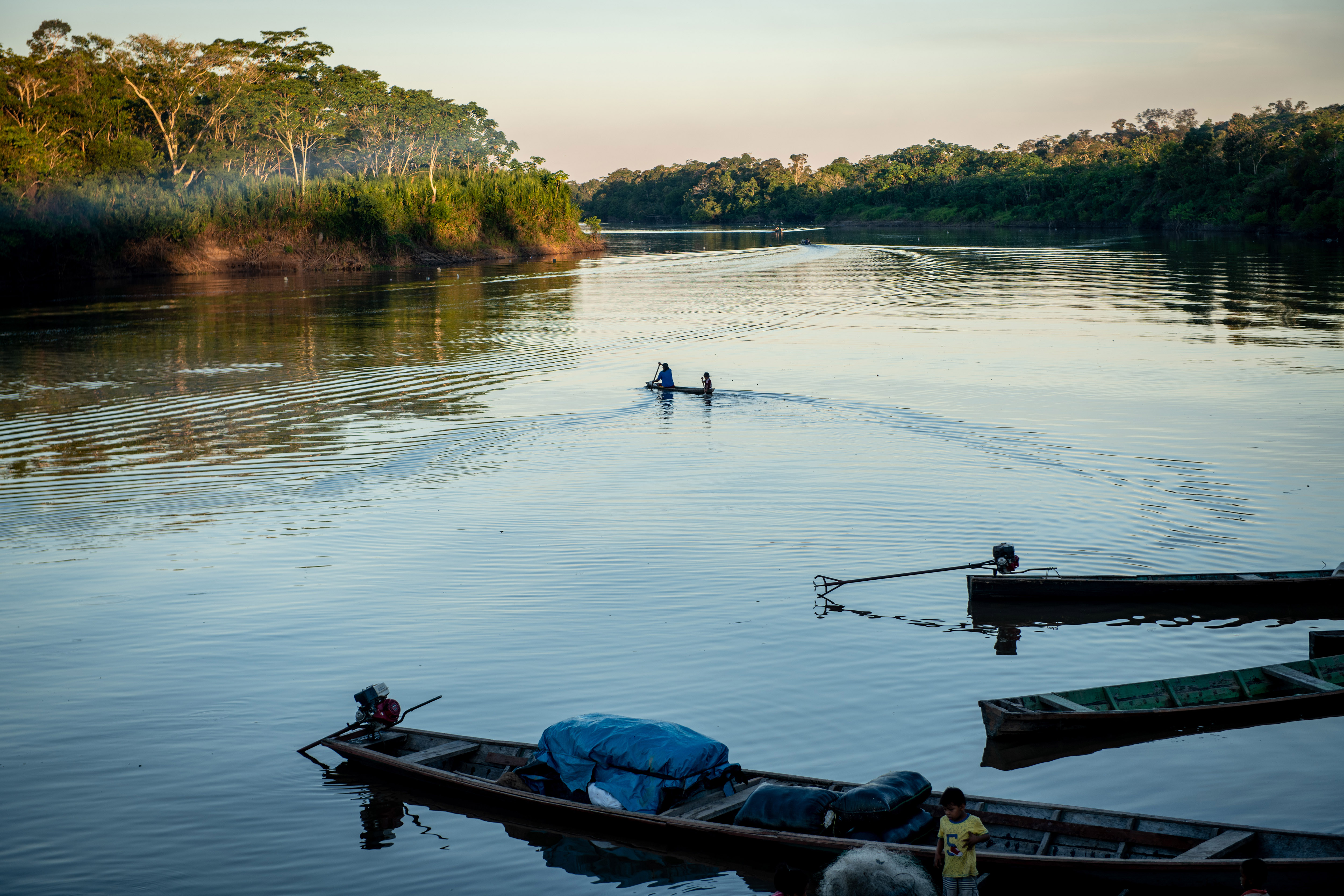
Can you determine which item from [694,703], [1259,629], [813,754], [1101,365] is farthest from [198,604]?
[1101,365]

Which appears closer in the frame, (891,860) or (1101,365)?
(891,860)

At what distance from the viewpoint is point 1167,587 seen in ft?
49.3

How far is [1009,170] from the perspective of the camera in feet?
581

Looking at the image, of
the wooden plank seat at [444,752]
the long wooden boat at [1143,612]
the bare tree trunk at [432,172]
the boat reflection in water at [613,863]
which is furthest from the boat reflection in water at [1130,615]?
the bare tree trunk at [432,172]

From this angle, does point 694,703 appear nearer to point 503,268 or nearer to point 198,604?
point 198,604

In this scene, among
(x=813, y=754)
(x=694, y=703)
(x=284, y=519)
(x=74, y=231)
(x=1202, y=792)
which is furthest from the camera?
(x=74, y=231)

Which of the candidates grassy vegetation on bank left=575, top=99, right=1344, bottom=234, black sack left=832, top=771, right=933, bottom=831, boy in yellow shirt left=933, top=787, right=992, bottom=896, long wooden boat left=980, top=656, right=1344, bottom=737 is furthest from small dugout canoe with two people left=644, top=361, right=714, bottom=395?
grassy vegetation on bank left=575, top=99, right=1344, bottom=234

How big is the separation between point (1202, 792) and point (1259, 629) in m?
5.04

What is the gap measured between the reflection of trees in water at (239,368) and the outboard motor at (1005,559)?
1700 centimetres

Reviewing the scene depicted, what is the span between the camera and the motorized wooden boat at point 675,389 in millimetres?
32469

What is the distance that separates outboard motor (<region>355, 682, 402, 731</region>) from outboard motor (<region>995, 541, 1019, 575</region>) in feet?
28.6

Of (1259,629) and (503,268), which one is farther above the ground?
(503,268)

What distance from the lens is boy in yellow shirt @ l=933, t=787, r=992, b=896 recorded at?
8.62 metres

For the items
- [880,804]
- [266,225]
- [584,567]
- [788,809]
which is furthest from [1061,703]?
[266,225]
